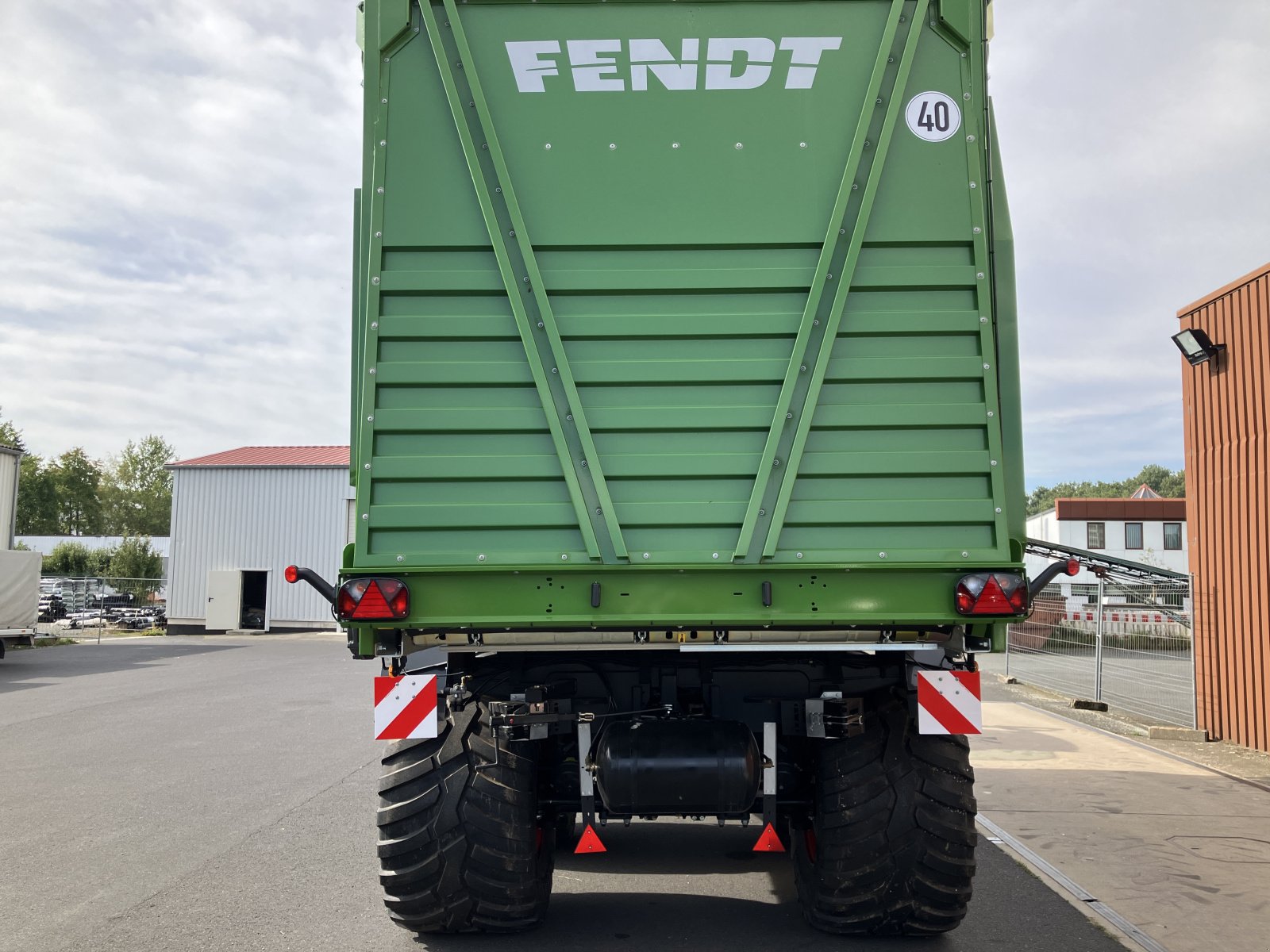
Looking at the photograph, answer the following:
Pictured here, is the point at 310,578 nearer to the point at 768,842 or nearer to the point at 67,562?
the point at 768,842

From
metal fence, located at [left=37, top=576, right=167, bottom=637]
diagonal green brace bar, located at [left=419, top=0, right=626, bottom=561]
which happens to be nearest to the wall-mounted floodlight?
diagonal green brace bar, located at [left=419, top=0, right=626, bottom=561]

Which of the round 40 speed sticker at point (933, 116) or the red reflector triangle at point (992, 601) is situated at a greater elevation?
the round 40 speed sticker at point (933, 116)

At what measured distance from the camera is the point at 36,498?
69688 mm

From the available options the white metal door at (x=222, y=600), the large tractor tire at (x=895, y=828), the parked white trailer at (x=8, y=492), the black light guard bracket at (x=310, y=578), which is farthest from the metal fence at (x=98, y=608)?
the large tractor tire at (x=895, y=828)

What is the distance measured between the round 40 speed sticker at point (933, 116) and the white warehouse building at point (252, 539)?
95.1 ft

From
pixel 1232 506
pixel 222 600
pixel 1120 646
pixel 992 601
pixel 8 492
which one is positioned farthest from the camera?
pixel 222 600

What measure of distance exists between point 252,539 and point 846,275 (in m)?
31.1

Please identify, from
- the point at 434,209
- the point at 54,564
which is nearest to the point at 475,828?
the point at 434,209

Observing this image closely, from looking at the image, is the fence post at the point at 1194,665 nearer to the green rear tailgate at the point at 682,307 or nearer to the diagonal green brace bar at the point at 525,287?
the green rear tailgate at the point at 682,307

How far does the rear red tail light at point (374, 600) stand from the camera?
148 inches

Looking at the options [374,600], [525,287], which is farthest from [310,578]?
[525,287]

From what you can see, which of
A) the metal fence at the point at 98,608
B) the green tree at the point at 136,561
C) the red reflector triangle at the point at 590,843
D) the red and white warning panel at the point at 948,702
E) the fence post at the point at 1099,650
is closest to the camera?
the red and white warning panel at the point at 948,702

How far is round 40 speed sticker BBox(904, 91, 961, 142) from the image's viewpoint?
4.05 metres

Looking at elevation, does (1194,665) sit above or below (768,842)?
above
